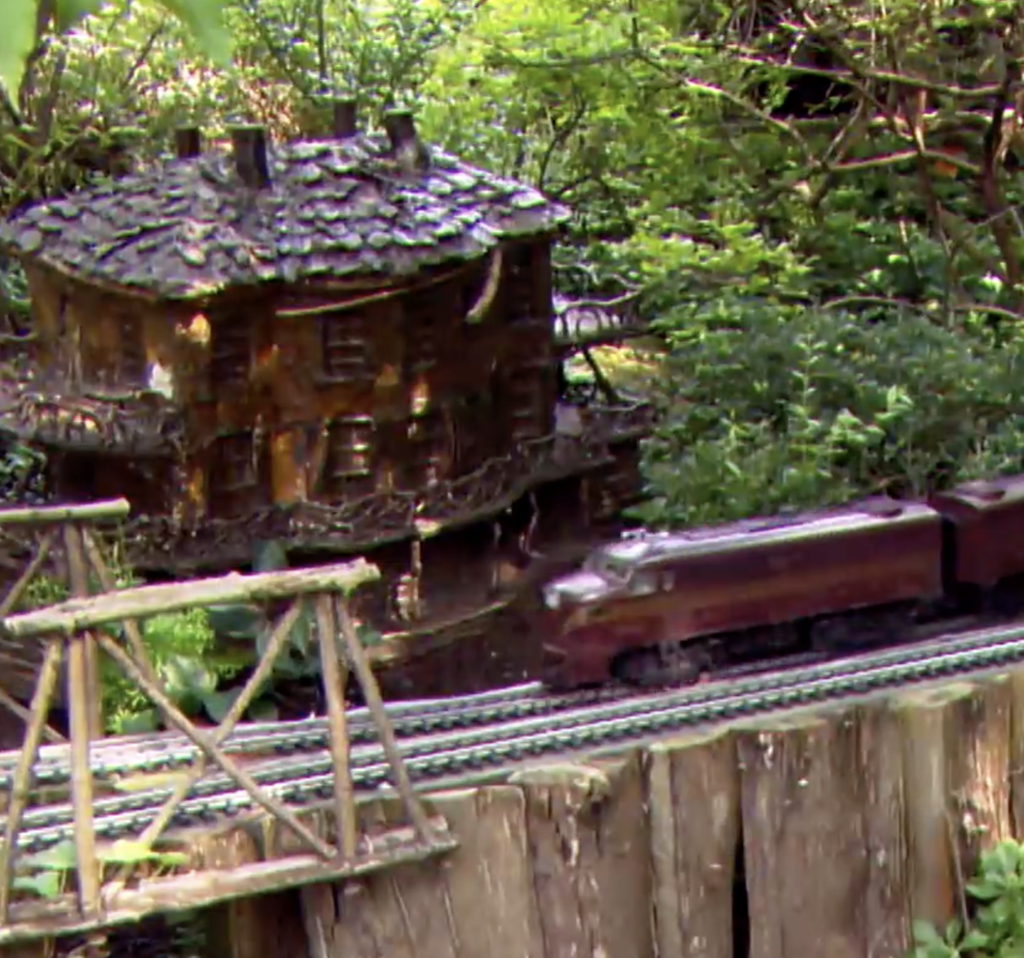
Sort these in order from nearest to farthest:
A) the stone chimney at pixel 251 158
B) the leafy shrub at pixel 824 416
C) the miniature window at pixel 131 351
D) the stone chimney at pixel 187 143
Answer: the leafy shrub at pixel 824 416 → the stone chimney at pixel 251 158 → the miniature window at pixel 131 351 → the stone chimney at pixel 187 143

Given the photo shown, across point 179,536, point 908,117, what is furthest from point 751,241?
point 179,536

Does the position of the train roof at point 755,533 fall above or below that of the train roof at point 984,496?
above

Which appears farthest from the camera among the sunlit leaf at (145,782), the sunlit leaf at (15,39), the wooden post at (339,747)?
the sunlit leaf at (145,782)

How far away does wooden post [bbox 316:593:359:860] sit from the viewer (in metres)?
4.14

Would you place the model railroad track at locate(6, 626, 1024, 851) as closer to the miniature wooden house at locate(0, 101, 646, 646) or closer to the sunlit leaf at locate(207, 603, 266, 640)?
the sunlit leaf at locate(207, 603, 266, 640)

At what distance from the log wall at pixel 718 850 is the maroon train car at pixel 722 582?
4.44 feet

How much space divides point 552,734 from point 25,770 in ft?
5.96

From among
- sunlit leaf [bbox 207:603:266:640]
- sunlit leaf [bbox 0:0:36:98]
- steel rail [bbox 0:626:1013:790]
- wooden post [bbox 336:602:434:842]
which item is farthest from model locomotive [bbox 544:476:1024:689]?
sunlit leaf [bbox 207:603:266:640]

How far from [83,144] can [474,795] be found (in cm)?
1545

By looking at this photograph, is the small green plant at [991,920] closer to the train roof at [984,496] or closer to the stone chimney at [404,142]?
the train roof at [984,496]

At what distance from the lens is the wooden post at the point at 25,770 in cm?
390

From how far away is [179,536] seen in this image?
460 inches

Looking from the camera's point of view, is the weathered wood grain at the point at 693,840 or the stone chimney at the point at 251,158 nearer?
the weathered wood grain at the point at 693,840

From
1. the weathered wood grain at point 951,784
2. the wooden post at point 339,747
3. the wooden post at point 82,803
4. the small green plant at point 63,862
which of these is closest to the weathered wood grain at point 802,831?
the weathered wood grain at point 951,784
